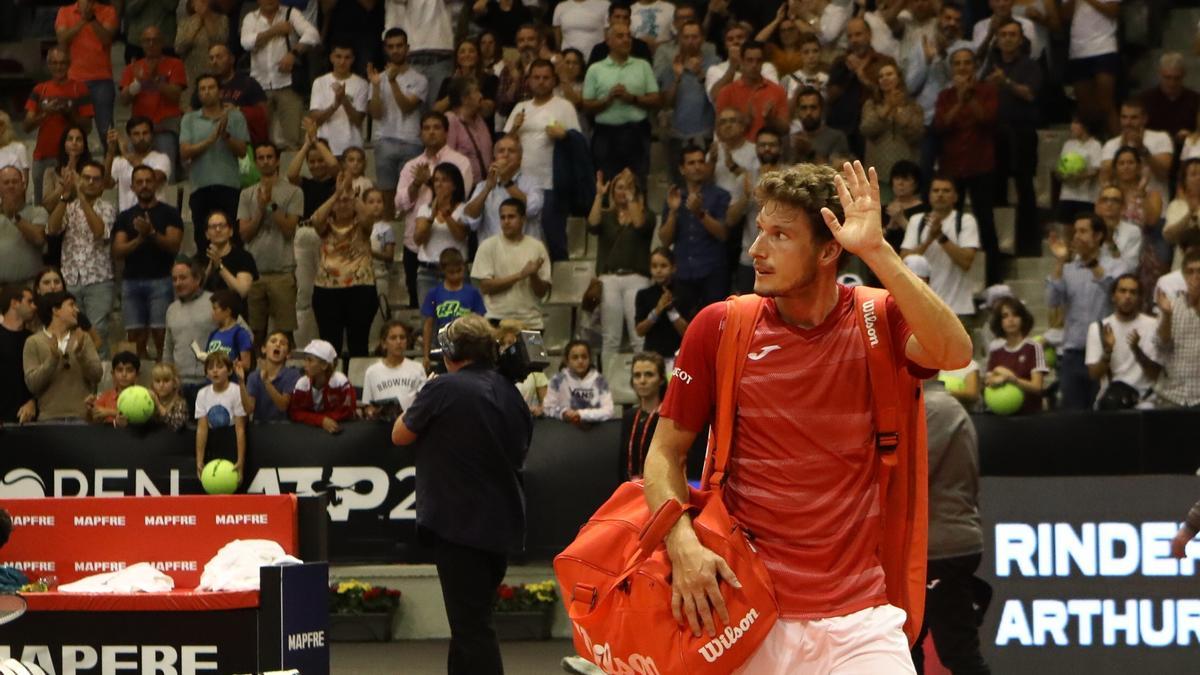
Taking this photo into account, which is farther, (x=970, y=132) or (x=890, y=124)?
(x=890, y=124)

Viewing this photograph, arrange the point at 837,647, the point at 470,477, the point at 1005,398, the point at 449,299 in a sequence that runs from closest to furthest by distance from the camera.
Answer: the point at 837,647, the point at 470,477, the point at 1005,398, the point at 449,299

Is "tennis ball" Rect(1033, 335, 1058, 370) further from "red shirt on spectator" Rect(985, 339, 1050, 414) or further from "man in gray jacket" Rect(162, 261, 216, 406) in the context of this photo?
"man in gray jacket" Rect(162, 261, 216, 406)

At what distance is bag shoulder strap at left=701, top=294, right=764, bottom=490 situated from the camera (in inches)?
164

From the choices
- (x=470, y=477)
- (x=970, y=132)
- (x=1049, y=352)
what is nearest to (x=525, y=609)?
(x=1049, y=352)

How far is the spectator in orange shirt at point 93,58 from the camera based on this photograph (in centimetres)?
1862

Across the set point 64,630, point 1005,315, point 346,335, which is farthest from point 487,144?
point 64,630

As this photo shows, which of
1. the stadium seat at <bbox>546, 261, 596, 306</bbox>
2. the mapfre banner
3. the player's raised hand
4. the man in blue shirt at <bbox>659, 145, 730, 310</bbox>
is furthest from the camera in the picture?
the stadium seat at <bbox>546, 261, 596, 306</bbox>

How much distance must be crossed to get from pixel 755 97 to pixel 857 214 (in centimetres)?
1213

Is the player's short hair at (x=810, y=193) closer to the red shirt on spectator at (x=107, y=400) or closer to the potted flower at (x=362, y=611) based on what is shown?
the potted flower at (x=362, y=611)

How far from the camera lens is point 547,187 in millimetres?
16297

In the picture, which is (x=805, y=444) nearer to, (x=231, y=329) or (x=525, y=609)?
(x=525, y=609)

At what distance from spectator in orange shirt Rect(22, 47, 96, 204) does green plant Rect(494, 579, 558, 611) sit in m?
7.51

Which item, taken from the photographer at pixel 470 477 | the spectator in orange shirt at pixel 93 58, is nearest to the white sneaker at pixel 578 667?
the photographer at pixel 470 477

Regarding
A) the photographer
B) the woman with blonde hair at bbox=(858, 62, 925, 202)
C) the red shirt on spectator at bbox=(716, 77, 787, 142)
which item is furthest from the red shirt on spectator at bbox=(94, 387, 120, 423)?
the woman with blonde hair at bbox=(858, 62, 925, 202)
